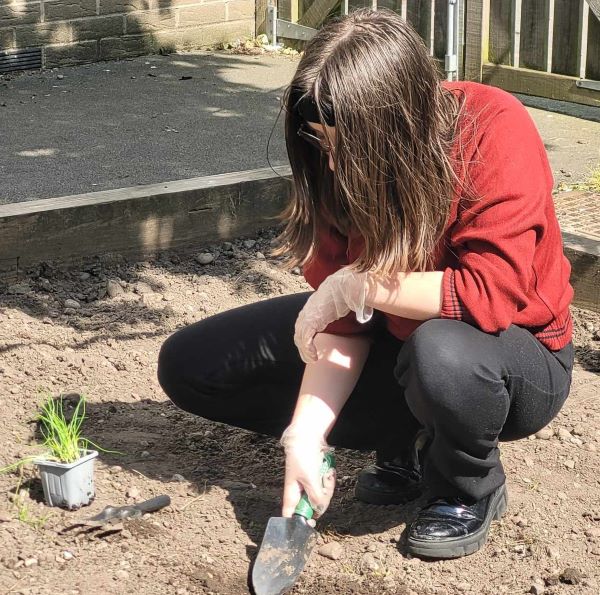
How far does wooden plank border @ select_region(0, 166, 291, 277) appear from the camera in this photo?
387 cm

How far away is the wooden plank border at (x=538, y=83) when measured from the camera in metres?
6.48

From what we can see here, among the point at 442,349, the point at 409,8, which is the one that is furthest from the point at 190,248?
the point at 409,8

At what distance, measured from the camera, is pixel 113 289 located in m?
3.91

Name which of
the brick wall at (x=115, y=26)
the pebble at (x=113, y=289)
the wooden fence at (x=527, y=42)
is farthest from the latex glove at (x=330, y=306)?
the brick wall at (x=115, y=26)

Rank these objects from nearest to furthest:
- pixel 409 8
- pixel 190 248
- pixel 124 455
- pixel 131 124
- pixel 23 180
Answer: pixel 124 455, pixel 190 248, pixel 23 180, pixel 131 124, pixel 409 8

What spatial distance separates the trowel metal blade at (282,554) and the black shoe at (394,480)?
0.32 m

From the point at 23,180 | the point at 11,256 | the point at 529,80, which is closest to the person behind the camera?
the point at 11,256

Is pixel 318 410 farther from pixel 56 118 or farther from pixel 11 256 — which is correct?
pixel 56 118

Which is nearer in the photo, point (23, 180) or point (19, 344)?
point (19, 344)

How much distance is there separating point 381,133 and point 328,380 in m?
0.68

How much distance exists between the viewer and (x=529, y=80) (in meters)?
6.71

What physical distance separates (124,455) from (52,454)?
0.28 meters

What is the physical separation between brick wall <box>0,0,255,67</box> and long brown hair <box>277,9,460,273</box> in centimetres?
525

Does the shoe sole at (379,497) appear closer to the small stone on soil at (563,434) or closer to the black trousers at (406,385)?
the black trousers at (406,385)
